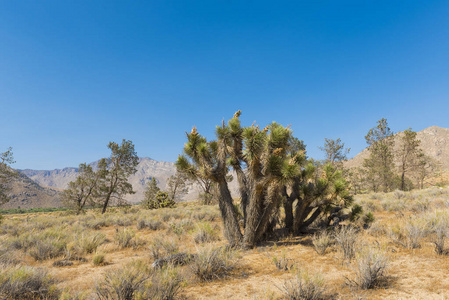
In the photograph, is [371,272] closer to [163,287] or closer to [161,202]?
[163,287]

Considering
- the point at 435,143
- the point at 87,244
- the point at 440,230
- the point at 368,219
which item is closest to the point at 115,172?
the point at 87,244

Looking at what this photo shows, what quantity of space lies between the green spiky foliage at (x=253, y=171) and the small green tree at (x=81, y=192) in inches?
972

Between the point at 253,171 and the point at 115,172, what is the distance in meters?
25.5

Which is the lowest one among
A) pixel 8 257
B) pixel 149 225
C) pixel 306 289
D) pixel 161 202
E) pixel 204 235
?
pixel 161 202

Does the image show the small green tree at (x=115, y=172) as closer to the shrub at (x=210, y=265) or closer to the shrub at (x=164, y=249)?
the shrub at (x=164, y=249)

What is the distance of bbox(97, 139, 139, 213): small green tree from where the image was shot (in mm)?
27984

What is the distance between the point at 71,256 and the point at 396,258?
10.6m

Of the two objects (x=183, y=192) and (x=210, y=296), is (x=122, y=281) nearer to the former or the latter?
(x=210, y=296)

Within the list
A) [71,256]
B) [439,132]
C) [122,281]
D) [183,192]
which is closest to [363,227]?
[122,281]

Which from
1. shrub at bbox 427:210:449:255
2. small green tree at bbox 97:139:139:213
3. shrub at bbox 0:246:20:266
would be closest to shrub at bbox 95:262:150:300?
shrub at bbox 0:246:20:266

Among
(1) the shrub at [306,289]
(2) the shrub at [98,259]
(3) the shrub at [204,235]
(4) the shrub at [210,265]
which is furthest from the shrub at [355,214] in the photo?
(2) the shrub at [98,259]

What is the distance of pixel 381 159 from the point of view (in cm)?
3359

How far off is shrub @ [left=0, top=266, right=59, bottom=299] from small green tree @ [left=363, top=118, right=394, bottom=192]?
1554 inches

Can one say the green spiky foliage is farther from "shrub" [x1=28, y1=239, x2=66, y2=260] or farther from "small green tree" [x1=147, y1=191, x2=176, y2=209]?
"small green tree" [x1=147, y1=191, x2=176, y2=209]
